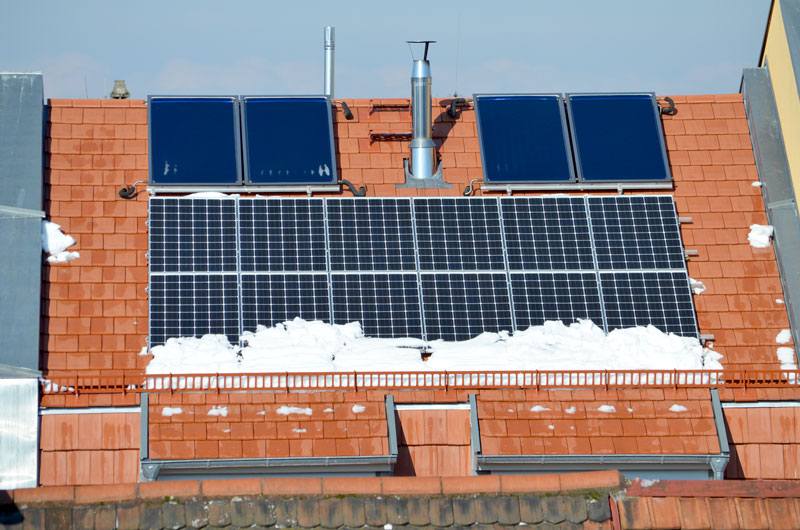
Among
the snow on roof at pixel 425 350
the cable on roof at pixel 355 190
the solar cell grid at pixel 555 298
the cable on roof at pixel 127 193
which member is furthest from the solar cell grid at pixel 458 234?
the cable on roof at pixel 127 193

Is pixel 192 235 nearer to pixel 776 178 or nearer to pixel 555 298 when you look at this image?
pixel 555 298

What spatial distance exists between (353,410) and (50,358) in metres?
6.37

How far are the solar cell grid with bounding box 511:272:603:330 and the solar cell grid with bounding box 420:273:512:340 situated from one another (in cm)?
30

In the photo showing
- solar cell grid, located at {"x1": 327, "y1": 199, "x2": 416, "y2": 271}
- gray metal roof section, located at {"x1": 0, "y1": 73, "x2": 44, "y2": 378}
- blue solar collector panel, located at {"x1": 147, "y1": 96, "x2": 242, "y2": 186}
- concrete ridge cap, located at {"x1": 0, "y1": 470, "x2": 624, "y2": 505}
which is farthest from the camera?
blue solar collector panel, located at {"x1": 147, "y1": 96, "x2": 242, "y2": 186}

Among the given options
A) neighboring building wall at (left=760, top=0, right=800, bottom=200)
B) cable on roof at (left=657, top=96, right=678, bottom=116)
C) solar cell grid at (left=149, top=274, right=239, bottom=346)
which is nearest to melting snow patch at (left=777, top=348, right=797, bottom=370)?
neighboring building wall at (left=760, top=0, right=800, bottom=200)

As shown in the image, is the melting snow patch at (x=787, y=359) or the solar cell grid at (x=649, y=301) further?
the solar cell grid at (x=649, y=301)

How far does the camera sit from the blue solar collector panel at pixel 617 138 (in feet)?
112

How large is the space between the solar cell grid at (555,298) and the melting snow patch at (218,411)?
6626mm

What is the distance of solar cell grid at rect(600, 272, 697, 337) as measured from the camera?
31188 mm

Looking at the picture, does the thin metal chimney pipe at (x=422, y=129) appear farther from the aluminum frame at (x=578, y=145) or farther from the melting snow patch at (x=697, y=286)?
the melting snow patch at (x=697, y=286)

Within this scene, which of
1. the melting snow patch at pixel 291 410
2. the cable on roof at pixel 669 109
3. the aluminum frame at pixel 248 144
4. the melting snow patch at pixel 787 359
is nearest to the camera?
the melting snow patch at pixel 291 410

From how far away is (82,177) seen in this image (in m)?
32.8

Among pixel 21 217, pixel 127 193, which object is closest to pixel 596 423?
pixel 127 193

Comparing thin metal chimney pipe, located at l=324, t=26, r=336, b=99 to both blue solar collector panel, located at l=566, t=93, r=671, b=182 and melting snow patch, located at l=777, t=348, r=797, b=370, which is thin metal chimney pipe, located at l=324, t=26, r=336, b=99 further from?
melting snow patch, located at l=777, t=348, r=797, b=370
